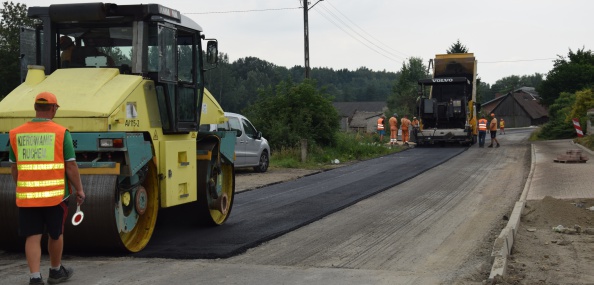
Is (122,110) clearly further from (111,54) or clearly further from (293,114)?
(293,114)

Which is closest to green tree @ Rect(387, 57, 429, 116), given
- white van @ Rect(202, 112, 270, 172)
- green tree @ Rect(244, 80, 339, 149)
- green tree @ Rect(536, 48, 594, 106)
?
green tree @ Rect(536, 48, 594, 106)

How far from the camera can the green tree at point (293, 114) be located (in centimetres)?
2718

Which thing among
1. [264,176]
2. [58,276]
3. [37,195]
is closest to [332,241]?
[58,276]

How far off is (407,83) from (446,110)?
5199 cm

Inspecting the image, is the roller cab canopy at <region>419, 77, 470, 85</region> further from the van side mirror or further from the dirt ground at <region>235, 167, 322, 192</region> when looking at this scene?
the van side mirror

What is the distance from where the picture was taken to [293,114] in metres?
27.9

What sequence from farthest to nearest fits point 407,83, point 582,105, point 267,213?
1. point 407,83
2. point 582,105
3. point 267,213

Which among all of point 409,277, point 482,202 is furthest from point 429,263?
point 482,202

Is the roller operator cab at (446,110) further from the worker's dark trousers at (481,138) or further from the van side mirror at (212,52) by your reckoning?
the van side mirror at (212,52)

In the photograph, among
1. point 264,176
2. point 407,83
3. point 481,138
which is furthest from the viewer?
point 407,83

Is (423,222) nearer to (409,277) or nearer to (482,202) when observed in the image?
(482,202)

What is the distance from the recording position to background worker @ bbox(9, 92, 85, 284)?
6633 millimetres

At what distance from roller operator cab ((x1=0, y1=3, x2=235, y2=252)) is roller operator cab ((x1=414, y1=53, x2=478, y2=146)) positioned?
24.5 metres

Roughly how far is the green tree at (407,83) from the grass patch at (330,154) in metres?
48.1
